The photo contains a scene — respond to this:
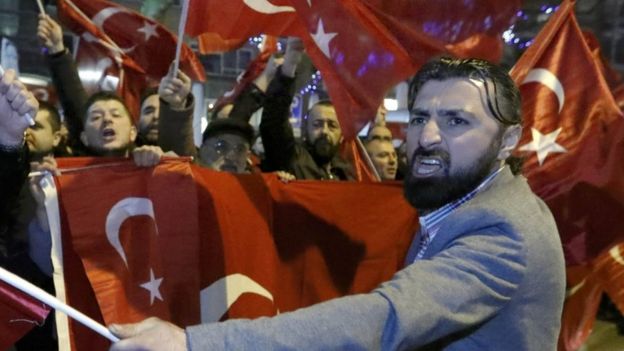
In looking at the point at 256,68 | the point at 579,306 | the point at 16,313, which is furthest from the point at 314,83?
the point at 16,313

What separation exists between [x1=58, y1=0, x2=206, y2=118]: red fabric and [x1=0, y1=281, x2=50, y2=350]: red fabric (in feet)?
9.96

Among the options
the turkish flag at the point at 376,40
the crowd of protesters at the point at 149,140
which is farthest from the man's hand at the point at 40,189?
the turkish flag at the point at 376,40

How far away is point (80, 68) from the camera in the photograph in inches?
228

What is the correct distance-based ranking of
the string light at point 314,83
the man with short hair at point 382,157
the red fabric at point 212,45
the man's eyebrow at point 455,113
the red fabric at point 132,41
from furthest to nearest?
the string light at point 314,83 → the red fabric at point 132,41 → the man with short hair at point 382,157 → the red fabric at point 212,45 → the man's eyebrow at point 455,113

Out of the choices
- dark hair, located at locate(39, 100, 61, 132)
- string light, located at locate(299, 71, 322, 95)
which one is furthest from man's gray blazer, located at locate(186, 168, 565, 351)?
string light, located at locate(299, 71, 322, 95)

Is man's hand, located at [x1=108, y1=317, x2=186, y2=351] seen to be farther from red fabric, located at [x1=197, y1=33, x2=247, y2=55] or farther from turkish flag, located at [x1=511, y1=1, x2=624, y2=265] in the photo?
red fabric, located at [x1=197, y1=33, x2=247, y2=55]

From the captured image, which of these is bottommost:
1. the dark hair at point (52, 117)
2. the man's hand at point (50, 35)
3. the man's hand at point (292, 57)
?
the dark hair at point (52, 117)

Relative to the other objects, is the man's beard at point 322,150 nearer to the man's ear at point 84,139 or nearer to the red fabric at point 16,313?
the man's ear at point 84,139

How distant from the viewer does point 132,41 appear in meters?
5.83

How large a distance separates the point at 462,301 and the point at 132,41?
457 cm

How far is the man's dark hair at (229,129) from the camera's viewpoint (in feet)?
14.5

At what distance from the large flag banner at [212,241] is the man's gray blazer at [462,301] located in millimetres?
1704

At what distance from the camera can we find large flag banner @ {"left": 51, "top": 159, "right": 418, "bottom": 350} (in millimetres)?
3291

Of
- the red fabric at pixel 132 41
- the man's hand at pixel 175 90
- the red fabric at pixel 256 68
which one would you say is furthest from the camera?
the red fabric at pixel 256 68
